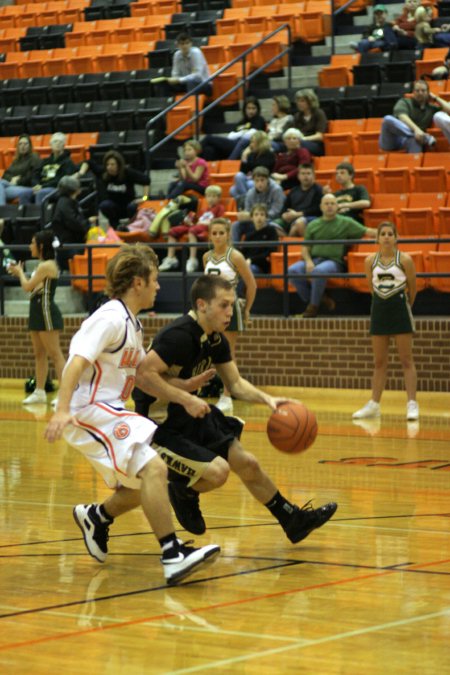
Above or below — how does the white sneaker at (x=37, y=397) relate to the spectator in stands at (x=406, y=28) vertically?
below

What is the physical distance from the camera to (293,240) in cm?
1551

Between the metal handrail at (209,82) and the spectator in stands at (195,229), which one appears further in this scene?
the metal handrail at (209,82)

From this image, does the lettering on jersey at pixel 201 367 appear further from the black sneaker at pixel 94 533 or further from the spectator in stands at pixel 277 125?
the spectator in stands at pixel 277 125

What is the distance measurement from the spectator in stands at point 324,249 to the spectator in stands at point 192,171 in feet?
8.91

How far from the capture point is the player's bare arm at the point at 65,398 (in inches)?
208

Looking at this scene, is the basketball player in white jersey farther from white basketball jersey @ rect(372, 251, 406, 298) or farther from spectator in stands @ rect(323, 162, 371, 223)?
spectator in stands @ rect(323, 162, 371, 223)

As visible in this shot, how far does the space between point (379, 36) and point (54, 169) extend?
4999 millimetres

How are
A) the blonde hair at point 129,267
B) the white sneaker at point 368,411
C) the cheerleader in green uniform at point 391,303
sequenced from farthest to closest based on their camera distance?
1. the white sneaker at point 368,411
2. the cheerleader in green uniform at point 391,303
3. the blonde hair at point 129,267

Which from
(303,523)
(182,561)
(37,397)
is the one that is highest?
(182,561)

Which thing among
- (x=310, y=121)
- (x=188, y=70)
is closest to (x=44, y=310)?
(x=310, y=121)

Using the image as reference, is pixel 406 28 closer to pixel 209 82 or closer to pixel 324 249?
pixel 209 82

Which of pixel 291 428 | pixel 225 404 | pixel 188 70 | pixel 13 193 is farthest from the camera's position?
pixel 188 70

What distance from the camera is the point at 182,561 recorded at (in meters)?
5.42

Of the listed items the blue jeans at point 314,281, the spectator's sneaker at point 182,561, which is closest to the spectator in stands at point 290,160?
the blue jeans at point 314,281
